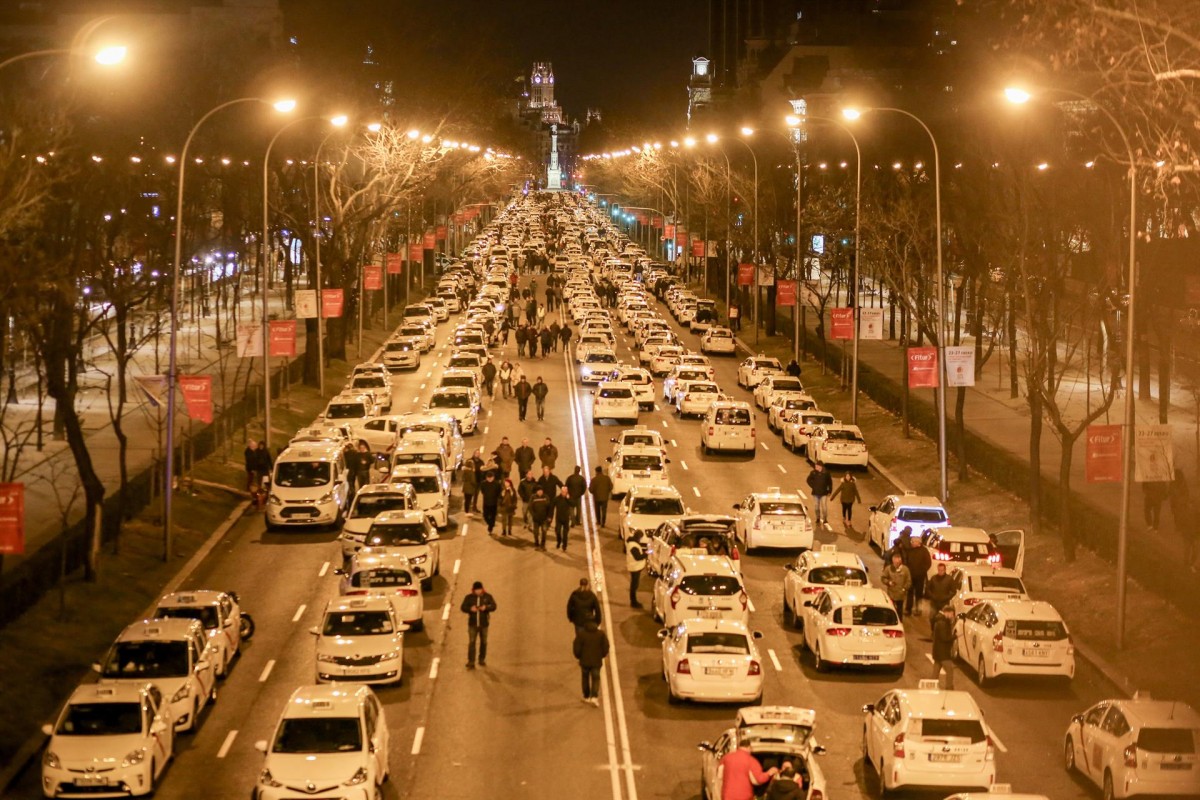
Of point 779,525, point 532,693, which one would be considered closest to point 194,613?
point 532,693

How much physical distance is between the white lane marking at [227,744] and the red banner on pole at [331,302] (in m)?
32.6

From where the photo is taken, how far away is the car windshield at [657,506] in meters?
36.4

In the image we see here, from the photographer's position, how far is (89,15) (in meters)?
115

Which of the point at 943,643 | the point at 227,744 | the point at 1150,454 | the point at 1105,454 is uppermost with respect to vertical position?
the point at 1150,454

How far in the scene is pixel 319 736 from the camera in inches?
809

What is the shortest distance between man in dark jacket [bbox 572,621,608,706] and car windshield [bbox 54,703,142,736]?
6539 mm

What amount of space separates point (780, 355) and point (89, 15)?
203ft

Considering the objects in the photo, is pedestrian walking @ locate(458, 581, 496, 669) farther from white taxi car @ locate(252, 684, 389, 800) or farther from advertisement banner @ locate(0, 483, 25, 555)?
advertisement banner @ locate(0, 483, 25, 555)

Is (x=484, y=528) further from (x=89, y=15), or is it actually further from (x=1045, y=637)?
(x=89, y=15)

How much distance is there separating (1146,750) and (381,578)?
44.9 feet

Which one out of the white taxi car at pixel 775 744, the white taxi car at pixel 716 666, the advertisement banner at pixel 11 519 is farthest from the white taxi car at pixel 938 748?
the advertisement banner at pixel 11 519

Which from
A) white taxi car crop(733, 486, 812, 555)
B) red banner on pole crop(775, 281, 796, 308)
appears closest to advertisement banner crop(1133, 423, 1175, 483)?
white taxi car crop(733, 486, 812, 555)

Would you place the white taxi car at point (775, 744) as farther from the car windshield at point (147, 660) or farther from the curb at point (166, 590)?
the curb at point (166, 590)

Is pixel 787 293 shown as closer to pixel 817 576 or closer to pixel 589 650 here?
pixel 817 576
